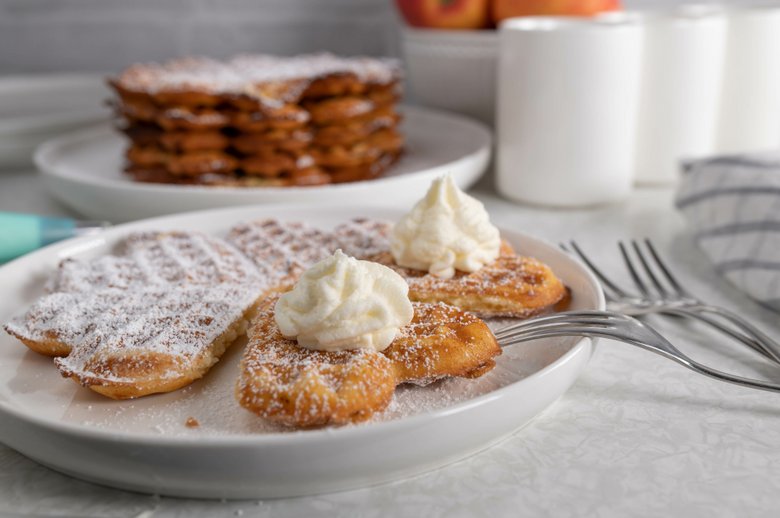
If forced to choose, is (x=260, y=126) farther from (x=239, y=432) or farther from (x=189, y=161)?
(x=239, y=432)

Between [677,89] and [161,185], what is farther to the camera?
[677,89]

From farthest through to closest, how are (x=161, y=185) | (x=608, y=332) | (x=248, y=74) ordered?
(x=248, y=74) → (x=161, y=185) → (x=608, y=332)

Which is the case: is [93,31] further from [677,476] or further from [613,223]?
[677,476]

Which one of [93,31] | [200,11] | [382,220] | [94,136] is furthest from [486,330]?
[93,31]

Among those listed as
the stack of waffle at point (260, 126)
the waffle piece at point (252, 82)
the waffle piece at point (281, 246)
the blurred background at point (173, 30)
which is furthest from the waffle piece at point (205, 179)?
the blurred background at point (173, 30)

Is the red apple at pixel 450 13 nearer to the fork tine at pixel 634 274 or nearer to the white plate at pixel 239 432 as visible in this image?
the fork tine at pixel 634 274

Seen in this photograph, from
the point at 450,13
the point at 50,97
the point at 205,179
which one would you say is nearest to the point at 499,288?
the point at 205,179
